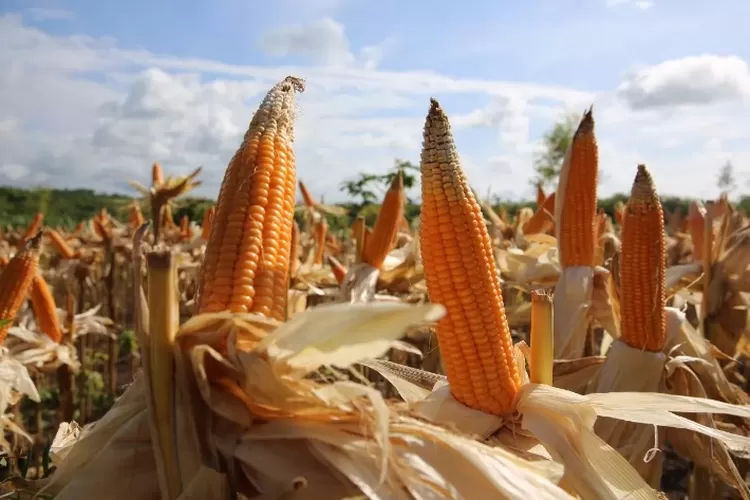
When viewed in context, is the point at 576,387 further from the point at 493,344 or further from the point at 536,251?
the point at 536,251

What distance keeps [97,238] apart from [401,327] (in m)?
13.6

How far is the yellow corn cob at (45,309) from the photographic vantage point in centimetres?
523

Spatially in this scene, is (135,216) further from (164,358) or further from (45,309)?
(164,358)

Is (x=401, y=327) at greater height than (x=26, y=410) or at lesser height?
greater

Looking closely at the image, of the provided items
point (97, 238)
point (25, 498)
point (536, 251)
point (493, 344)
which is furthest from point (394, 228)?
point (97, 238)

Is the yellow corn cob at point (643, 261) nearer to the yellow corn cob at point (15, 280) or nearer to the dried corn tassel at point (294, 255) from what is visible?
the dried corn tassel at point (294, 255)

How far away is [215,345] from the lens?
1.37m

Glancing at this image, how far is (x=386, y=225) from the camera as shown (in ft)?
17.7

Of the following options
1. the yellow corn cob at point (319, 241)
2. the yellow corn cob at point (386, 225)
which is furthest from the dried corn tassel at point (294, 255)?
the yellow corn cob at point (319, 241)

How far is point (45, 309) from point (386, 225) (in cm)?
306

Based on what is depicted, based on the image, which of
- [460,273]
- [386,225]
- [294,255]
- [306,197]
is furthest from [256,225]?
[306,197]

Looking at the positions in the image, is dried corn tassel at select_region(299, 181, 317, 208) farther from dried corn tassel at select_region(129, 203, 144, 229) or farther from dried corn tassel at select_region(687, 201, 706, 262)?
dried corn tassel at select_region(687, 201, 706, 262)

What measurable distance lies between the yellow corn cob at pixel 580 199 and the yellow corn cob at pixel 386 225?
1353 millimetres

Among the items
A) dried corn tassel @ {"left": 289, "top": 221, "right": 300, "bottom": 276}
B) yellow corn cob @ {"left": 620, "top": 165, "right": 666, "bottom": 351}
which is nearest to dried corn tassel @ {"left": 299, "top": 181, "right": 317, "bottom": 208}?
dried corn tassel @ {"left": 289, "top": 221, "right": 300, "bottom": 276}
